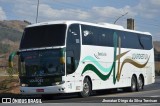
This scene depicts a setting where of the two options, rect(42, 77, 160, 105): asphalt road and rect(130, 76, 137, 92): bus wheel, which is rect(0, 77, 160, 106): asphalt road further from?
rect(130, 76, 137, 92): bus wheel

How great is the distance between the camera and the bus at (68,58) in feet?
70.6

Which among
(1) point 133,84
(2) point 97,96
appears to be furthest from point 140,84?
(2) point 97,96

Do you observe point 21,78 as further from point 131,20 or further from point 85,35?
point 131,20

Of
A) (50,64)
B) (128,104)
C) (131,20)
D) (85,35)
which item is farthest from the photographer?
(131,20)

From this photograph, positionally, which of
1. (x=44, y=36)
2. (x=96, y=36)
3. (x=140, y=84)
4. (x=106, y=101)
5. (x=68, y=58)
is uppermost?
(x=96, y=36)

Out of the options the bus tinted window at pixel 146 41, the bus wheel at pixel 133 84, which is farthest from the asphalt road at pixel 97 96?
the bus tinted window at pixel 146 41

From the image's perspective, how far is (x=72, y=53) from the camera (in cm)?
2198

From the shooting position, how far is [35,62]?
71.7 ft

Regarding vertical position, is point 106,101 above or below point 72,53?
below

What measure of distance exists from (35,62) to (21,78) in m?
1.11

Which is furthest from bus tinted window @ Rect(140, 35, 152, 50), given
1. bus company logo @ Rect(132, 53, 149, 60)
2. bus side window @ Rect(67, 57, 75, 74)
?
bus side window @ Rect(67, 57, 75, 74)

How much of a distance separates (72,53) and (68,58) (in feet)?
1.30

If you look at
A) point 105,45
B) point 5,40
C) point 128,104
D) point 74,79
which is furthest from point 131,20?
point 5,40

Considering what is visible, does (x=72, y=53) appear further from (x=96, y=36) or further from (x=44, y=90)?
(x=96, y=36)
